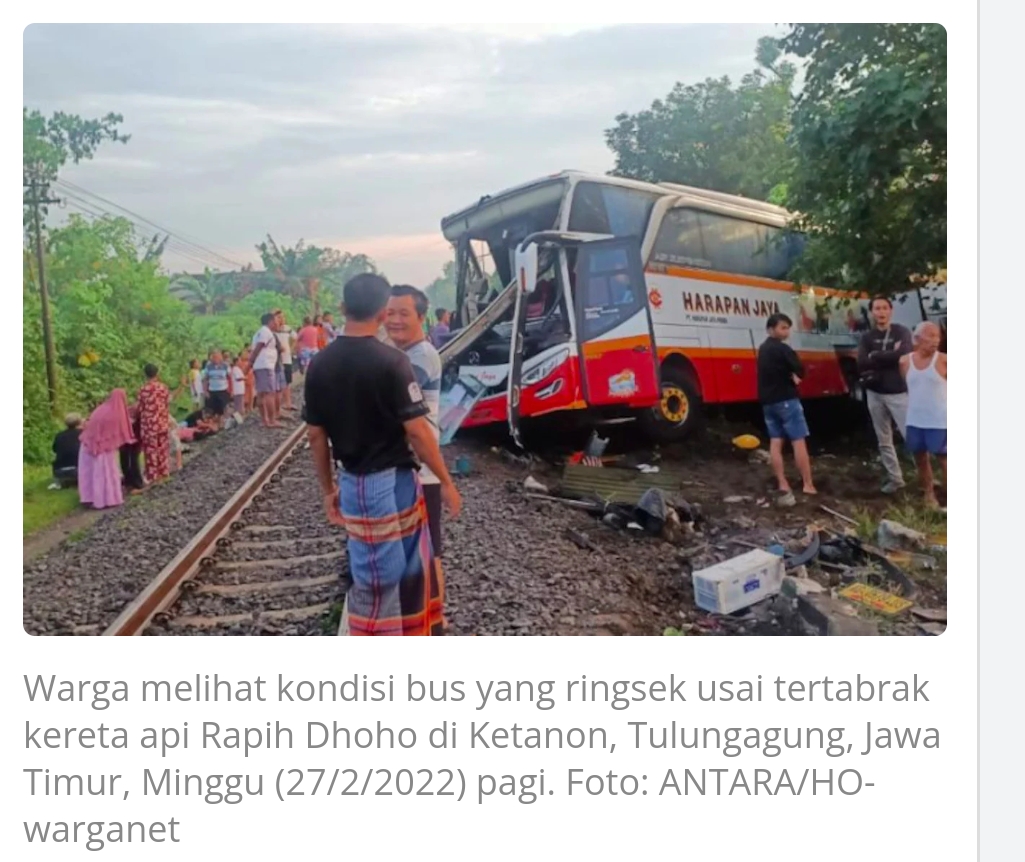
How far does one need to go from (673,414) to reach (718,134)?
91 cm

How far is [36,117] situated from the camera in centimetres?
234

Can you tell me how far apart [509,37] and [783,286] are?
1219 millimetres

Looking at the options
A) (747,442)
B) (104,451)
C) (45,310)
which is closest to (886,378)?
(747,442)

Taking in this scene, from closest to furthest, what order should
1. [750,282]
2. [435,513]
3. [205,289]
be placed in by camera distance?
[435,513]
[205,289]
[750,282]

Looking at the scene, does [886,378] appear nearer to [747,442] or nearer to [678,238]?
[747,442]

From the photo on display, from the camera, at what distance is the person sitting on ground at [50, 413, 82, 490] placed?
2.39 meters

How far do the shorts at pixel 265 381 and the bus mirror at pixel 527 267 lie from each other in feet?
2.83

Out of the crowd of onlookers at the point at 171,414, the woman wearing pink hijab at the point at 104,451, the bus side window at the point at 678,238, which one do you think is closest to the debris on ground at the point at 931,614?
the bus side window at the point at 678,238

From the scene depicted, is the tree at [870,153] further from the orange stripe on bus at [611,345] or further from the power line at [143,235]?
the power line at [143,235]

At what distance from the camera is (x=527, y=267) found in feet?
8.51

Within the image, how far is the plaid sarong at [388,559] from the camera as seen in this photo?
2.34 meters

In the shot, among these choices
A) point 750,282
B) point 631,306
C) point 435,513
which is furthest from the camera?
point 750,282
